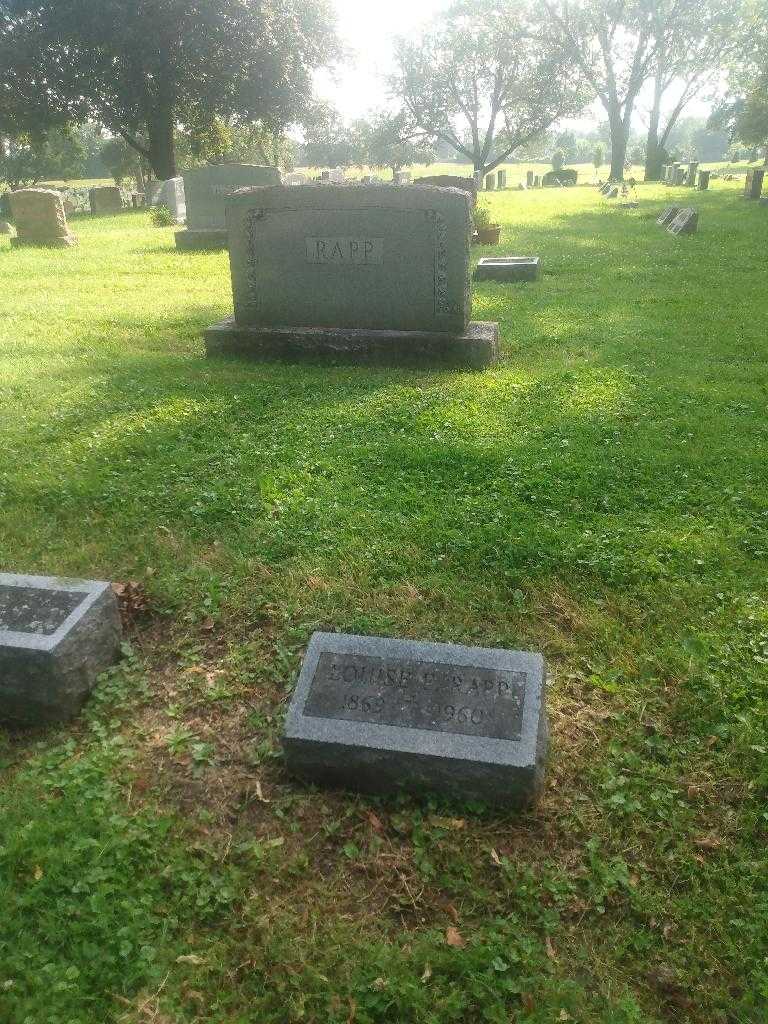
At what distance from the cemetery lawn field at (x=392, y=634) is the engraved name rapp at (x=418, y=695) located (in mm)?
298

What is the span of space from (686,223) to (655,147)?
33.5 metres

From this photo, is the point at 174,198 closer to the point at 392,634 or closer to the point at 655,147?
the point at 392,634

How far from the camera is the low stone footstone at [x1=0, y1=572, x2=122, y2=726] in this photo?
3.03m

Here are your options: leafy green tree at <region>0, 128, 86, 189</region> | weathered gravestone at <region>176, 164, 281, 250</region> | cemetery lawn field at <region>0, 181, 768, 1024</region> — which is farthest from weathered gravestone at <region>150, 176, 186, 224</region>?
leafy green tree at <region>0, 128, 86, 189</region>

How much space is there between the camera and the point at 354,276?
7.31m

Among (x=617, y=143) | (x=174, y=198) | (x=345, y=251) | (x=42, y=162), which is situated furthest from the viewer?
(x=42, y=162)

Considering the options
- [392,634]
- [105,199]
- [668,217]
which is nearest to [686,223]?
[668,217]

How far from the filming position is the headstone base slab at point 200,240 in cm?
1566

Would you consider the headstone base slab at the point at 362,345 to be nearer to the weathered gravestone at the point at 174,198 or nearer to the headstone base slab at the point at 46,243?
the headstone base slab at the point at 46,243

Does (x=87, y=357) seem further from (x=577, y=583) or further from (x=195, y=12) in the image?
(x=195, y=12)

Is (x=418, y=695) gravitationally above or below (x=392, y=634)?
above

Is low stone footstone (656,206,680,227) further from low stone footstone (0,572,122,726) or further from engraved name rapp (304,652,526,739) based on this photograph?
low stone footstone (0,572,122,726)

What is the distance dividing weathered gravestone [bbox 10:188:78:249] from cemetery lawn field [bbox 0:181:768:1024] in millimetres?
10882

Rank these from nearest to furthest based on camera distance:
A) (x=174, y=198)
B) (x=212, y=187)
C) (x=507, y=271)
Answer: (x=507, y=271) < (x=212, y=187) < (x=174, y=198)
